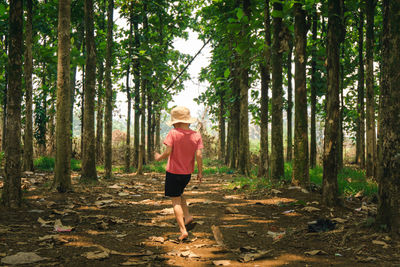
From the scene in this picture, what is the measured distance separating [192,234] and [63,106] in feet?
14.1

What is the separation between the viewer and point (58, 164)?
7.16 meters

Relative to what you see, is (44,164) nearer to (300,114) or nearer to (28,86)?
(28,86)

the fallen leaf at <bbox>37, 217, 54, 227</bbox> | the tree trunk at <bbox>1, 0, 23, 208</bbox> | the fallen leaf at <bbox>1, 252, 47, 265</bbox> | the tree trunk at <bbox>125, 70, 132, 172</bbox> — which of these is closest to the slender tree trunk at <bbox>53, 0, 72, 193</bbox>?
the tree trunk at <bbox>1, 0, 23, 208</bbox>

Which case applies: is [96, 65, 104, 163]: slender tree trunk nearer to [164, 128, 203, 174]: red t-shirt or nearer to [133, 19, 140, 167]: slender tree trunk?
[133, 19, 140, 167]: slender tree trunk

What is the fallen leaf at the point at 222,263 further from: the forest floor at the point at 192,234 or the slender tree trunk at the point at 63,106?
the slender tree trunk at the point at 63,106

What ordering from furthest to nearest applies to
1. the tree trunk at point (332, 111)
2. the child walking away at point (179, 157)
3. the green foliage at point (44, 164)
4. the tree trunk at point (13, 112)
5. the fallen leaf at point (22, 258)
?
the green foliage at point (44, 164) → the tree trunk at point (332, 111) → the tree trunk at point (13, 112) → the child walking away at point (179, 157) → the fallen leaf at point (22, 258)

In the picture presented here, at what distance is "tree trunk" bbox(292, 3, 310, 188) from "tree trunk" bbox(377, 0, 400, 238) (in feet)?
10.8

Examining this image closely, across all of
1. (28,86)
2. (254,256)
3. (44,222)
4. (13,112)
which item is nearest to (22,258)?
(44,222)

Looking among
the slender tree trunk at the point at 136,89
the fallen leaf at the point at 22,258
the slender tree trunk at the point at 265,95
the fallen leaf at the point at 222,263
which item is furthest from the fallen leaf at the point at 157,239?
the slender tree trunk at the point at 136,89

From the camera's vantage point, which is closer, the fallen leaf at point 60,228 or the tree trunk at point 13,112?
the fallen leaf at point 60,228

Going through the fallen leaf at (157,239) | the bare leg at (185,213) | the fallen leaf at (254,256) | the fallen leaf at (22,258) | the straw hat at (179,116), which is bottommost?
the fallen leaf at (157,239)

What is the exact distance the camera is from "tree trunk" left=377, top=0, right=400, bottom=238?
4.09 metres

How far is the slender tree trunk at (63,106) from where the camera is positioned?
23.3ft

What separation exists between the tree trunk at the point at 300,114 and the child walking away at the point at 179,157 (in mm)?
3718
